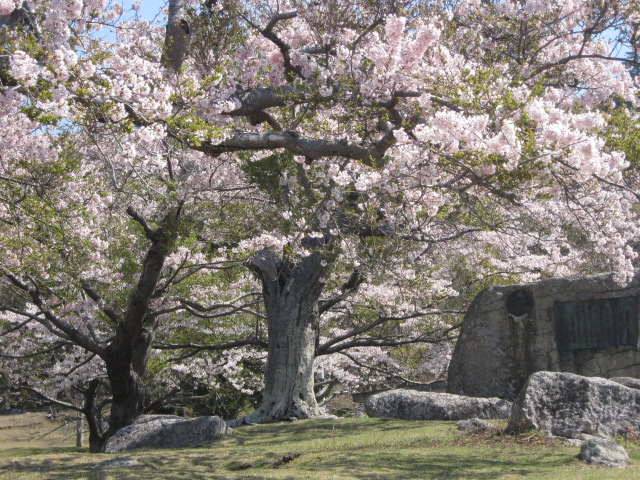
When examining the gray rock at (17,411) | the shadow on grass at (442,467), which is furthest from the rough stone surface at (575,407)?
the gray rock at (17,411)

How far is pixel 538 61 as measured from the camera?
9.30 metres

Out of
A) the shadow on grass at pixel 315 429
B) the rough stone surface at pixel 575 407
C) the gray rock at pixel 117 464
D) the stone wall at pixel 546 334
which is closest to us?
the gray rock at pixel 117 464

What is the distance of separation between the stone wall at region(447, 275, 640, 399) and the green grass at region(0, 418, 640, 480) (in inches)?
84.4

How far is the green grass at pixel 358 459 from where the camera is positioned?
17.5ft

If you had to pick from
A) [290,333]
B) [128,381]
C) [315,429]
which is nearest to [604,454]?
[315,429]

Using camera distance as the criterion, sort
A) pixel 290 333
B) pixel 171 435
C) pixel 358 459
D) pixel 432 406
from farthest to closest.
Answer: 1. pixel 290 333
2. pixel 432 406
3. pixel 171 435
4. pixel 358 459

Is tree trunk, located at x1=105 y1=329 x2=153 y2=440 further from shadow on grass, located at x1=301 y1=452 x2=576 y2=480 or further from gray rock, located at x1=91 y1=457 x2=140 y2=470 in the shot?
shadow on grass, located at x1=301 y1=452 x2=576 y2=480

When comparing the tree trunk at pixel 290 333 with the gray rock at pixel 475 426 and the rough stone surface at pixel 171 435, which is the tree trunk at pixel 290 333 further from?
the gray rock at pixel 475 426

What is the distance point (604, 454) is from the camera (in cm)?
535

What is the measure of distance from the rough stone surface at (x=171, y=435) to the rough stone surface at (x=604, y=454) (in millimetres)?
4803

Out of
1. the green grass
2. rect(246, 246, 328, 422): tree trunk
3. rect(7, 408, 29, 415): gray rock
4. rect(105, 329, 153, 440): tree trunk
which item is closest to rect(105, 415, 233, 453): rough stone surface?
the green grass

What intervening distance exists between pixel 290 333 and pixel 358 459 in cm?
478

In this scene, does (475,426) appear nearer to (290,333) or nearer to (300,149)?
(300,149)

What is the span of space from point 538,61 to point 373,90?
3.37 m
